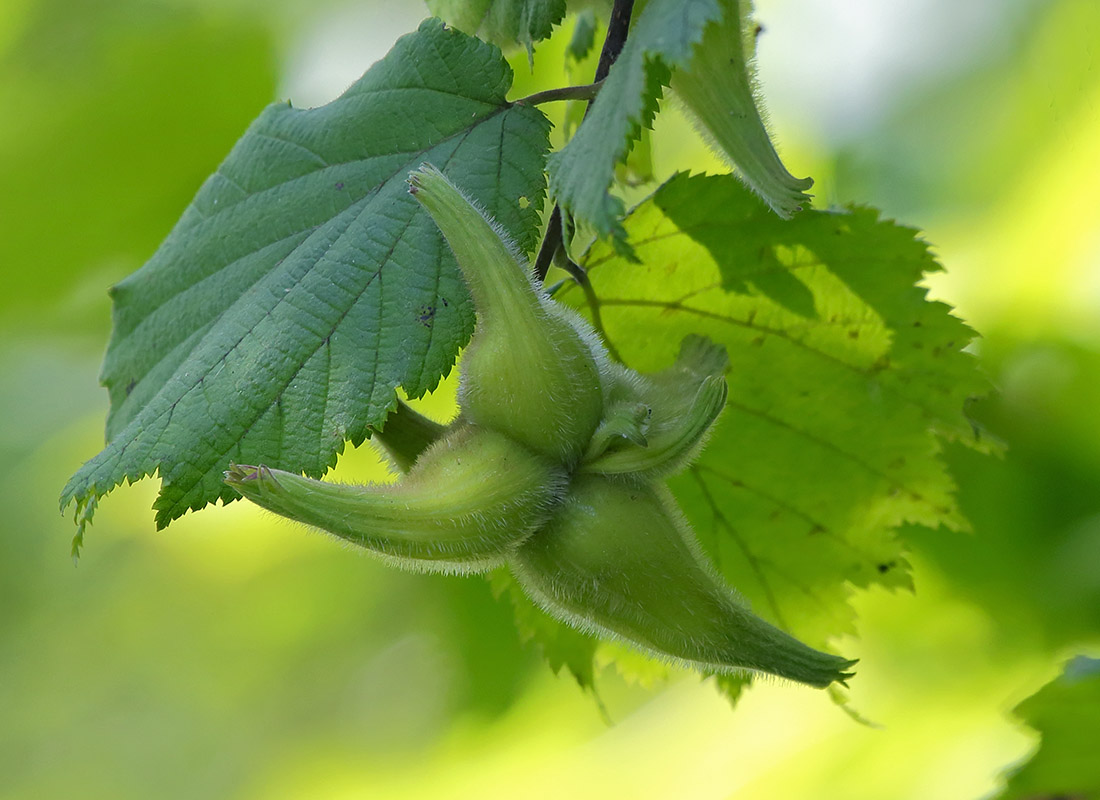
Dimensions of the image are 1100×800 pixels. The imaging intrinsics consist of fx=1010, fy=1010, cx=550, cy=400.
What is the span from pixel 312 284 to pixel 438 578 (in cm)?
166

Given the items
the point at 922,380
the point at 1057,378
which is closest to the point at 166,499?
the point at 922,380

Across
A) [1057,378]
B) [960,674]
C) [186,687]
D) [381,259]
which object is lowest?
[960,674]

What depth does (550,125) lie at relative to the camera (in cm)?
83

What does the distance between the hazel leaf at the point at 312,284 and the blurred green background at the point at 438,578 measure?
31.0 inches

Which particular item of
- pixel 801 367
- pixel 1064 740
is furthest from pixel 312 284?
pixel 1064 740

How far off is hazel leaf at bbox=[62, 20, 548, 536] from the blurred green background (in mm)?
787

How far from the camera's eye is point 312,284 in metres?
0.77

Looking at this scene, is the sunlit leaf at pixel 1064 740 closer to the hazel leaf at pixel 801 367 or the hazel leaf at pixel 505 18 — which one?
the hazel leaf at pixel 801 367

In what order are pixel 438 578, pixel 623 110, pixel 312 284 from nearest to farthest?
pixel 623 110
pixel 312 284
pixel 438 578

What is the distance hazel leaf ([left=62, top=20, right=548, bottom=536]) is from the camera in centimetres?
71

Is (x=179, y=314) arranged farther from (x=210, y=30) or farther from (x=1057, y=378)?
(x=210, y=30)

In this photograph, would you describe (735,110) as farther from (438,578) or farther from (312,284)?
(438,578)

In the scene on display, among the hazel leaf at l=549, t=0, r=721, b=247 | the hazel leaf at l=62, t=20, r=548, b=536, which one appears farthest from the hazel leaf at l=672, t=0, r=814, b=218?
the hazel leaf at l=62, t=20, r=548, b=536

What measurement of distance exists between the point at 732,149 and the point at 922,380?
16.4 inches
